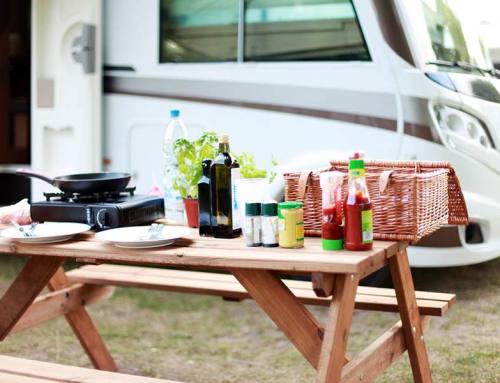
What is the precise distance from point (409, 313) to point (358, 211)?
2.01ft

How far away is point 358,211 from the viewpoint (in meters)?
1.98

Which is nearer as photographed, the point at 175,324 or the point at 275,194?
the point at 275,194

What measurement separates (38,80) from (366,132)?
83.3 inches

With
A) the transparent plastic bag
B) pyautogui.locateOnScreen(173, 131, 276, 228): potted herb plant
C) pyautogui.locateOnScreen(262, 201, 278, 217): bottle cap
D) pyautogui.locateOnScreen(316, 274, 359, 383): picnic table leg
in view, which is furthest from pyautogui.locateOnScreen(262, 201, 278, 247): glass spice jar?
the transparent plastic bag

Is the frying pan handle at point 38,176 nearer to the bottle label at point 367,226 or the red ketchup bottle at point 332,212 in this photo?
the red ketchup bottle at point 332,212

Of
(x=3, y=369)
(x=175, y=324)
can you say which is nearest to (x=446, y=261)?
(x=175, y=324)

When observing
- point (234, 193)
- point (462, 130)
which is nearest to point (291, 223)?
point (234, 193)

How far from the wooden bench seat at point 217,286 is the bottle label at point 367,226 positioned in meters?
0.70

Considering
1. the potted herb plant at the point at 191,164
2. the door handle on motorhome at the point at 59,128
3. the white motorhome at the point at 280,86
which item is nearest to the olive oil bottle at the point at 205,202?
the potted herb plant at the point at 191,164

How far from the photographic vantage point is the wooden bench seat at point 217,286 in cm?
272

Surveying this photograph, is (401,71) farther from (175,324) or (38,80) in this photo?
(38,80)

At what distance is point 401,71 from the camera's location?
3.80 m

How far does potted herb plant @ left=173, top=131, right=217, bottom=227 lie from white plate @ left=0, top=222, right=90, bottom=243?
326 mm

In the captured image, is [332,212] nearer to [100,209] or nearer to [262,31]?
[100,209]
